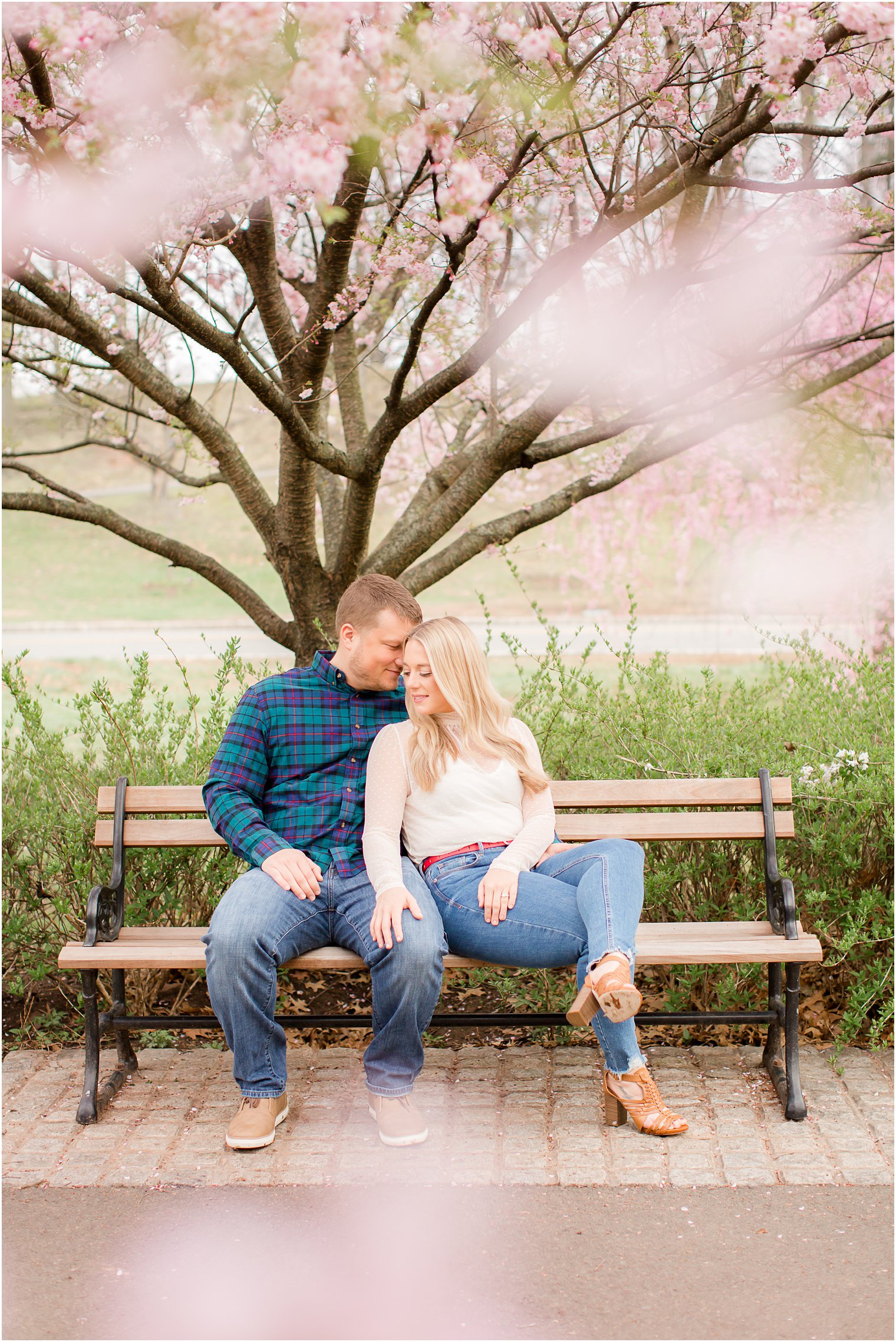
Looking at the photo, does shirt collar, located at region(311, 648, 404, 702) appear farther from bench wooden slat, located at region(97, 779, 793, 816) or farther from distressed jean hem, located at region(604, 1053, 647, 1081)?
distressed jean hem, located at region(604, 1053, 647, 1081)

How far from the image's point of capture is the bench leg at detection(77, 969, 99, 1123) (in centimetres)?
310

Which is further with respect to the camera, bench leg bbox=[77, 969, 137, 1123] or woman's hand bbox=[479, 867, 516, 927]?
bench leg bbox=[77, 969, 137, 1123]

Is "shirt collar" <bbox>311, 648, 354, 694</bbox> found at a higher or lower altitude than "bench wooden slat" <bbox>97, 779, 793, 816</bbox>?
higher

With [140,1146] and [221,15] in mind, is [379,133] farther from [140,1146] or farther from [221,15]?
[140,1146]

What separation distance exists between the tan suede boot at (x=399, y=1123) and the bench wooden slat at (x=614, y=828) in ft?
3.16

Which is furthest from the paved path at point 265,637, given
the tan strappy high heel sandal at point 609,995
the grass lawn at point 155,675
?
the tan strappy high heel sandal at point 609,995

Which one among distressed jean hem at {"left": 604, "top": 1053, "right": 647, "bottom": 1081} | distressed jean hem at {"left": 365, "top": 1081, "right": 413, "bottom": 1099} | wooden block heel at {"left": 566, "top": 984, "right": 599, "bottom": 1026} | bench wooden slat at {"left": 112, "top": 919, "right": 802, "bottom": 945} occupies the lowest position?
distressed jean hem at {"left": 365, "top": 1081, "right": 413, "bottom": 1099}

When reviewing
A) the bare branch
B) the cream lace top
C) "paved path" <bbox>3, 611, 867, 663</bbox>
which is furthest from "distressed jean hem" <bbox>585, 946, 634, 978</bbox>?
"paved path" <bbox>3, 611, 867, 663</bbox>

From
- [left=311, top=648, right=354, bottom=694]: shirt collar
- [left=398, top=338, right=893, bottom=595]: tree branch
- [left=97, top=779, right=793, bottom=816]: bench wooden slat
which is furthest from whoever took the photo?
[left=398, top=338, right=893, bottom=595]: tree branch

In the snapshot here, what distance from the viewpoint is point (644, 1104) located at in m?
2.95

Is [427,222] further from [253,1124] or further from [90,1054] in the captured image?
[253,1124]

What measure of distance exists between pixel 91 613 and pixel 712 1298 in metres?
27.4

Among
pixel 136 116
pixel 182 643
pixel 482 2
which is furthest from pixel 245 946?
pixel 182 643

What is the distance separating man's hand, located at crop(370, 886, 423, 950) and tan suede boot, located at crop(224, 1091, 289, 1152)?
0.57 metres
